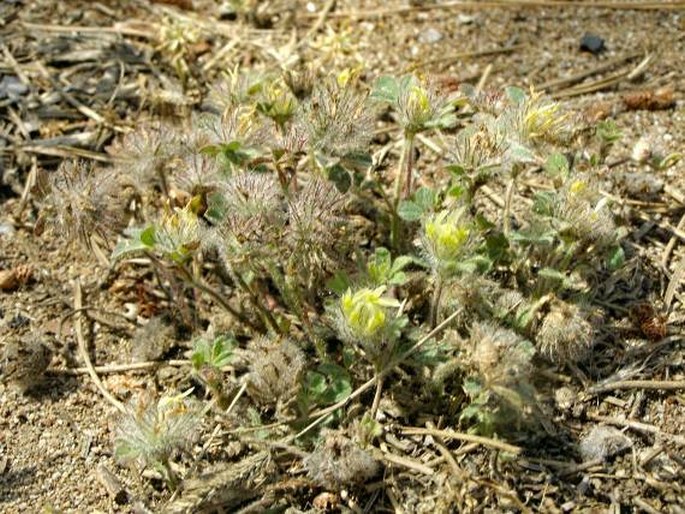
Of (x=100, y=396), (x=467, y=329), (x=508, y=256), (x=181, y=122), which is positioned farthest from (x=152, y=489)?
(x=181, y=122)

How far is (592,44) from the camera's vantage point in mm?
4230

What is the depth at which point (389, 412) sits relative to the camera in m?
3.03

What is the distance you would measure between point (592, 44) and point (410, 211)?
1.80 metres

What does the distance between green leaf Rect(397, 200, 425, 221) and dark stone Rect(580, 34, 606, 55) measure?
1.74 meters

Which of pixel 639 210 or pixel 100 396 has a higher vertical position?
pixel 639 210

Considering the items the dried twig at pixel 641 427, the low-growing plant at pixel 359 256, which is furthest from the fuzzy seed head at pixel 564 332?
the dried twig at pixel 641 427

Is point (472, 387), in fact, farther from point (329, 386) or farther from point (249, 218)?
point (249, 218)

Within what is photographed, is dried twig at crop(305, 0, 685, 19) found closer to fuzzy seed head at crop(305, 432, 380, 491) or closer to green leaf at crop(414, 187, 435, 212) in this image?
green leaf at crop(414, 187, 435, 212)

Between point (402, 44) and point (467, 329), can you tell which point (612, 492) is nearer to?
point (467, 329)

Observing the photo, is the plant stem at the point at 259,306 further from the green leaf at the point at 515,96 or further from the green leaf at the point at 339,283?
the green leaf at the point at 515,96

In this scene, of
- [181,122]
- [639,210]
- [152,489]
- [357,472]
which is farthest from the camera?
[181,122]

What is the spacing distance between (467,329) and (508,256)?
14.4 inches

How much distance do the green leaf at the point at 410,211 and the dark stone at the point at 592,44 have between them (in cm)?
174

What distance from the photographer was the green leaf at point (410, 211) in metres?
3.03
